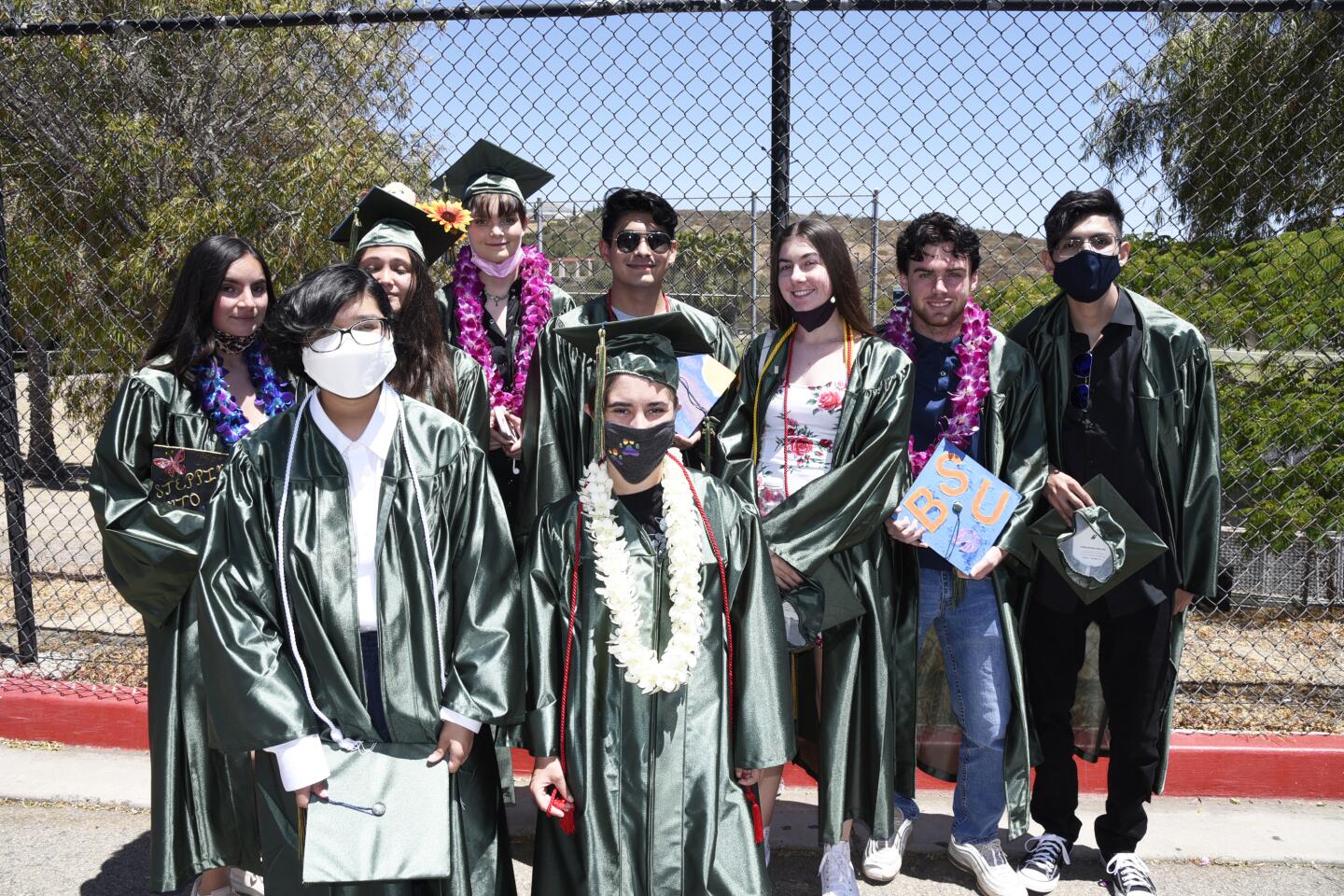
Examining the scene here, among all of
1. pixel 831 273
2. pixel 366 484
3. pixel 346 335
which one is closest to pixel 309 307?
pixel 346 335

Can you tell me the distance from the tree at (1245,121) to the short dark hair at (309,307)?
3.48 m

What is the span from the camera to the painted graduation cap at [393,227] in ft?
12.1

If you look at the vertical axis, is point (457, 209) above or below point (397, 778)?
above

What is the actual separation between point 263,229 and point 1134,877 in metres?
7.72

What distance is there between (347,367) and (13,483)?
3275 mm

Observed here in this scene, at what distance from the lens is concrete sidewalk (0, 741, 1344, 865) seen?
395 cm

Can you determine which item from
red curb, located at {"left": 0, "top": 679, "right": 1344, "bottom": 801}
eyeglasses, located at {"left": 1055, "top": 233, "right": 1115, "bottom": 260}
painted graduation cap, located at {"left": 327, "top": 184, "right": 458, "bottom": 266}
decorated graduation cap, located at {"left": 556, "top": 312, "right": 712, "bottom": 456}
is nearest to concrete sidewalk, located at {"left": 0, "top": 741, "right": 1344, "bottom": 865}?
red curb, located at {"left": 0, "top": 679, "right": 1344, "bottom": 801}

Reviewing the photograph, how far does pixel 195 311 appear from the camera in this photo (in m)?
3.40

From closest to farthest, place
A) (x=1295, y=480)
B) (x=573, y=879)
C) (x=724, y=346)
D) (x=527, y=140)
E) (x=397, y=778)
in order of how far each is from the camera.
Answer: (x=397, y=778), (x=573, y=879), (x=724, y=346), (x=527, y=140), (x=1295, y=480)

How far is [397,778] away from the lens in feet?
8.45

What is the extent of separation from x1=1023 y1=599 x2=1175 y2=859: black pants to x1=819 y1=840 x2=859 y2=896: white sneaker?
0.74 metres

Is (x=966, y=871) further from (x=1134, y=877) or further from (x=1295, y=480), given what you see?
(x=1295, y=480)

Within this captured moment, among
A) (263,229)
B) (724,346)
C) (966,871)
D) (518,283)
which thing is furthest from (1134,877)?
(263,229)

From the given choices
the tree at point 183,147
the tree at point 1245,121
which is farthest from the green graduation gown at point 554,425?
the tree at point 183,147
